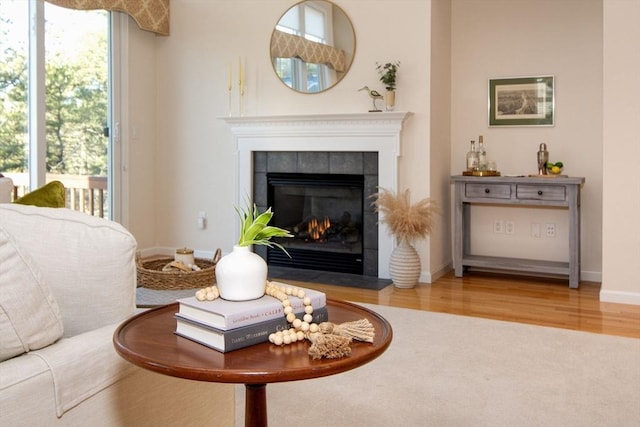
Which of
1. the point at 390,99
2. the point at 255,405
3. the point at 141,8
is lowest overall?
the point at 255,405

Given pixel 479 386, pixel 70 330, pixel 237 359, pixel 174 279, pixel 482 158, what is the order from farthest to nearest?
pixel 482 158
pixel 174 279
pixel 479 386
pixel 70 330
pixel 237 359

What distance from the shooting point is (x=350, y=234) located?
16.5 ft

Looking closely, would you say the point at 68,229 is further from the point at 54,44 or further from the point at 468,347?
the point at 54,44

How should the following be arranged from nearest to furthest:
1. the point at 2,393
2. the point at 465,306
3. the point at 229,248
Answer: the point at 2,393
the point at 465,306
the point at 229,248

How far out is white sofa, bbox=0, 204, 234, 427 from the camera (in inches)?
43.0

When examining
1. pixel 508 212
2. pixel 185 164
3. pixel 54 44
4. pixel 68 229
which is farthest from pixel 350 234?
pixel 68 229

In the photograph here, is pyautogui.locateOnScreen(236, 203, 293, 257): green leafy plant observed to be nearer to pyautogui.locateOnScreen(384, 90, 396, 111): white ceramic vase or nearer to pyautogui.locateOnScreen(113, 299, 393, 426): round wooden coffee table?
pyautogui.locateOnScreen(113, 299, 393, 426): round wooden coffee table

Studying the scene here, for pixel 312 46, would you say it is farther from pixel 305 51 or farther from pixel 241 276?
pixel 241 276

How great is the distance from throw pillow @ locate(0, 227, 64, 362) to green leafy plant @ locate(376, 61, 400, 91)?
3.74 m

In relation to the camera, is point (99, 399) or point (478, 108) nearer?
point (99, 399)

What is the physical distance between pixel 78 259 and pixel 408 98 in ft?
12.2

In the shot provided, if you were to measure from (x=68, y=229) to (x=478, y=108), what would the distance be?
4.38m

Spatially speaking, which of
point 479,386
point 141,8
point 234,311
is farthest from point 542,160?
point 234,311

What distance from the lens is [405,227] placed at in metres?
4.34
